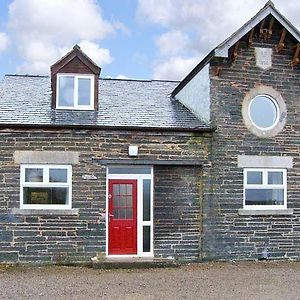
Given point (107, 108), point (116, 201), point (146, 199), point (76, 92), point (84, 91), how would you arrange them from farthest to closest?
point (107, 108) → point (84, 91) → point (76, 92) → point (146, 199) → point (116, 201)

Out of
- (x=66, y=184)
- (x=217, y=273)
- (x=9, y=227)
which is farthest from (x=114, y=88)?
(x=217, y=273)

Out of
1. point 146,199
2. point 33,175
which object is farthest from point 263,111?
point 33,175

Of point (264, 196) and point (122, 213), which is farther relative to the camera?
point (264, 196)

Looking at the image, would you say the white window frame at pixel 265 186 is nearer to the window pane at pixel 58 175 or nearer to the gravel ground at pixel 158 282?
the gravel ground at pixel 158 282

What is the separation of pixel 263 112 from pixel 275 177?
1.93 meters

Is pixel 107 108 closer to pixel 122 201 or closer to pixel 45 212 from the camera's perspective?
pixel 122 201

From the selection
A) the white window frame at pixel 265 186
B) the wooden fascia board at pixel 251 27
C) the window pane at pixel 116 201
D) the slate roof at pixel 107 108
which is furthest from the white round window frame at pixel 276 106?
the window pane at pixel 116 201

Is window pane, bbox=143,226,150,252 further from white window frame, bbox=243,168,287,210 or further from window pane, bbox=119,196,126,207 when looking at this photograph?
white window frame, bbox=243,168,287,210

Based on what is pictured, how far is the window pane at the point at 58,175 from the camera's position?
1516 centimetres

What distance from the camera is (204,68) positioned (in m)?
16.5

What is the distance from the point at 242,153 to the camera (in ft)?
52.5

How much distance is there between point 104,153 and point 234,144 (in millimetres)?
3721

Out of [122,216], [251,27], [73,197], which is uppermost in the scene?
[251,27]

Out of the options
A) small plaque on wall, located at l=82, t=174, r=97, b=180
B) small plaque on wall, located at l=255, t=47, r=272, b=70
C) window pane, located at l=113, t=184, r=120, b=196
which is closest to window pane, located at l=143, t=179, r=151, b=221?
window pane, located at l=113, t=184, r=120, b=196
